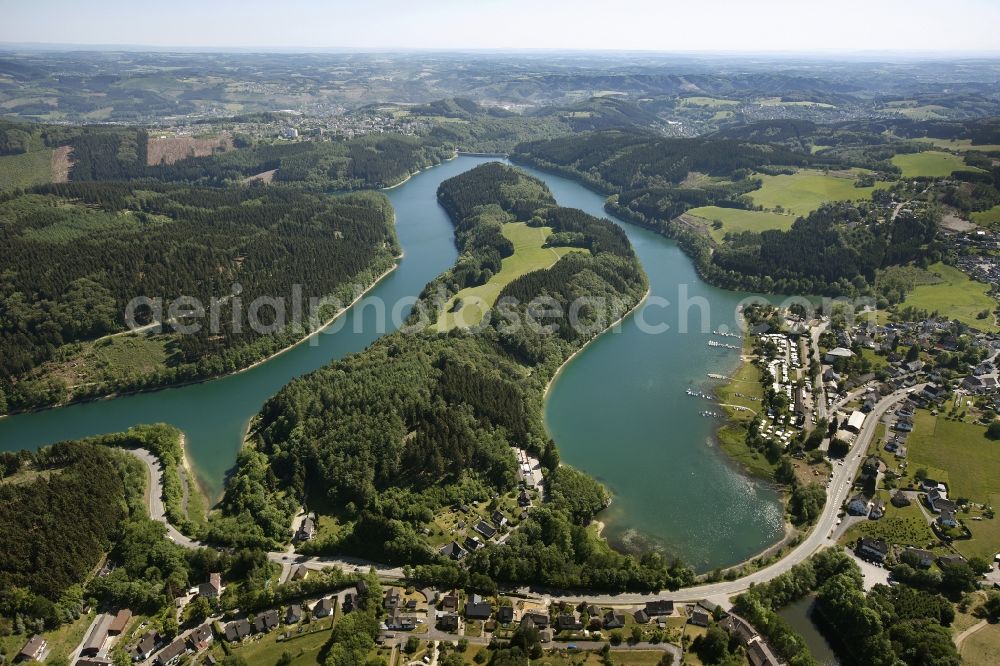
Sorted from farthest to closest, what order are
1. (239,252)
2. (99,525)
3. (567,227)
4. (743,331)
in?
(567,227) → (239,252) → (743,331) → (99,525)

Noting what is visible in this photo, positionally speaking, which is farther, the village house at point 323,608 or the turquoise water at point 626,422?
the turquoise water at point 626,422

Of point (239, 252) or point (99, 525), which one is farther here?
point (239, 252)

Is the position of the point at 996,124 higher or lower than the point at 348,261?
higher

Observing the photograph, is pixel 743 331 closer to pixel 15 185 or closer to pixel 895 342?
pixel 895 342

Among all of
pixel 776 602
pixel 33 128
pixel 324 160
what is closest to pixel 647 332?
pixel 776 602

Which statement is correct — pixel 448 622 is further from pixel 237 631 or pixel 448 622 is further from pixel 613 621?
pixel 237 631

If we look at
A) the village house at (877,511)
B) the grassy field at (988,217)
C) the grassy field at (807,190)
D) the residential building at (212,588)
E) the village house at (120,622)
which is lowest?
the village house at (120,622)

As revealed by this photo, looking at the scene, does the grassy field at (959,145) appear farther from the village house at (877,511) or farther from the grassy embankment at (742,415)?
the village house at (877,511)

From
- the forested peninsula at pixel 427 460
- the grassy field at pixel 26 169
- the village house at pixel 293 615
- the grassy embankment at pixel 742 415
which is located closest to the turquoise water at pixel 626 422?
the grassy embankment at pixel 742 415

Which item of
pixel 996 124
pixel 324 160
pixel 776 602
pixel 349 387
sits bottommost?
pixel 776 602
